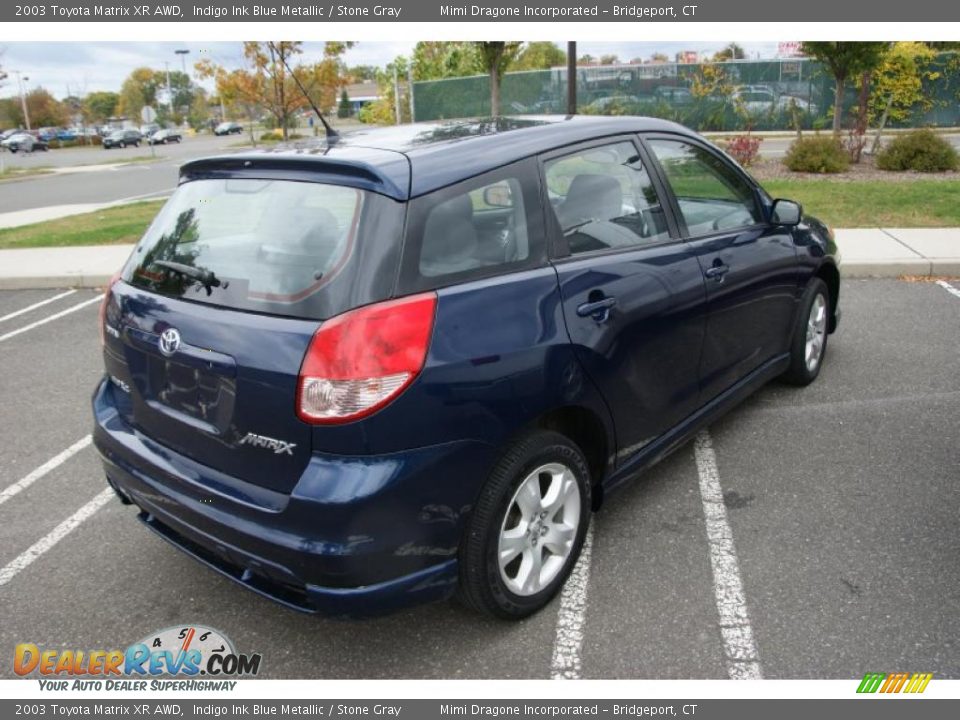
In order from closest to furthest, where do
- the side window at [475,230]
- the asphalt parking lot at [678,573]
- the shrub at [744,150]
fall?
the side window at [475,230]
the asphalt parking lot at [678,573]
the shrub at [744,150]

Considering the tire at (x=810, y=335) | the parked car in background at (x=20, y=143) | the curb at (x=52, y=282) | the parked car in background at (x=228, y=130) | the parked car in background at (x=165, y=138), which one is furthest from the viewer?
the parked car in background at (x=228, y=130)

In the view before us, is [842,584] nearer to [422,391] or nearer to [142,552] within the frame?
[422,391]

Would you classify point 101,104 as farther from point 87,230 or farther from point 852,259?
point 852,259

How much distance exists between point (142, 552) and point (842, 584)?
A: 285 centimetres

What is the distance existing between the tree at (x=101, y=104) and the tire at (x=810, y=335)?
118m

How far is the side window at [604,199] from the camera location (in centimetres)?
303

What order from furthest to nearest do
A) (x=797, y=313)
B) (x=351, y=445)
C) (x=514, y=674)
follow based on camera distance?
(x=797, y=313), (x=514, y=674), (x=351, y=445)

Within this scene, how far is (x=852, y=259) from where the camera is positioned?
26.3 ft

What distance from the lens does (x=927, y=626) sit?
2756 millimetres

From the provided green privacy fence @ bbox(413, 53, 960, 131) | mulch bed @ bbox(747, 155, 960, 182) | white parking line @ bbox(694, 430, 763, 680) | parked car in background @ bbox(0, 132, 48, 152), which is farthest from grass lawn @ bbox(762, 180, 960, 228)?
parked car in background @ bbox(0, 132, 48, 152)

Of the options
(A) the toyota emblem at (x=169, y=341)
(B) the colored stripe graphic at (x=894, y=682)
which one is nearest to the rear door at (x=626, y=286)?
(B) the colored stripe graphic at (x=894, y=682)

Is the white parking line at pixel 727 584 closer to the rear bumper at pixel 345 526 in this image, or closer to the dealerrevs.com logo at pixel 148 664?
the rear bumper at pixel 345 526

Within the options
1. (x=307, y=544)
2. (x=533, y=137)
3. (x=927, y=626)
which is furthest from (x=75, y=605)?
(x=927, y=626)

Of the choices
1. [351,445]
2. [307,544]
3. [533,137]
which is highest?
[533,137]
